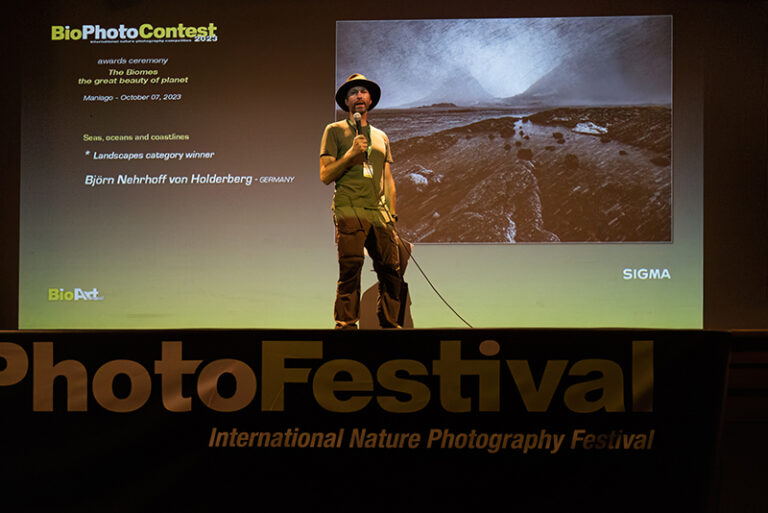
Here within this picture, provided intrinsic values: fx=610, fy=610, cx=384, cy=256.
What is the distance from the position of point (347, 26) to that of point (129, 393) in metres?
3.66

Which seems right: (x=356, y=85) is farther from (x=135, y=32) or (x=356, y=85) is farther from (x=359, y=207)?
(x=135, y=32)

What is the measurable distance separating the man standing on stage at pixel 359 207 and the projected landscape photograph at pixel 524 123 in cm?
114

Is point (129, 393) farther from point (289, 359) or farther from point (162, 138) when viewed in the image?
point (162, 138)

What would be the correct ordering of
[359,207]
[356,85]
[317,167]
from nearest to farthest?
1. [359,207]
2. [356,85]
3. [317,167]

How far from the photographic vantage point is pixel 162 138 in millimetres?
4680

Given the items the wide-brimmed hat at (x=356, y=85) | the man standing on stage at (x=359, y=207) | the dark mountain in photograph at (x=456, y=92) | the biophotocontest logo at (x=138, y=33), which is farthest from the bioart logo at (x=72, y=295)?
the dark mountain in photograph at (x=456, y=92)

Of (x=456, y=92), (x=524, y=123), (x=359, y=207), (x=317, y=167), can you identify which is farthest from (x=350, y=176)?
(x=524, y=123)

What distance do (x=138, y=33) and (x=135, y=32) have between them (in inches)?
0.9

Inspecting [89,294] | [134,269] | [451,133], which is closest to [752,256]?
[451,133]

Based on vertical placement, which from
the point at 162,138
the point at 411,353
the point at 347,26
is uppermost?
the point at 347,26

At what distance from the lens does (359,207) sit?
11.1ft

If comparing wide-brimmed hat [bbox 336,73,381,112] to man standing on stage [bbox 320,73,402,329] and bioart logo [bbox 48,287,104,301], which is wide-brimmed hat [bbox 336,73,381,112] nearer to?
man standing on stage [bbox 320,73,402,329]

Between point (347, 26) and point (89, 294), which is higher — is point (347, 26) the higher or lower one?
the higher one

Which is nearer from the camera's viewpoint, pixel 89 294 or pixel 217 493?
pixel 217 493
